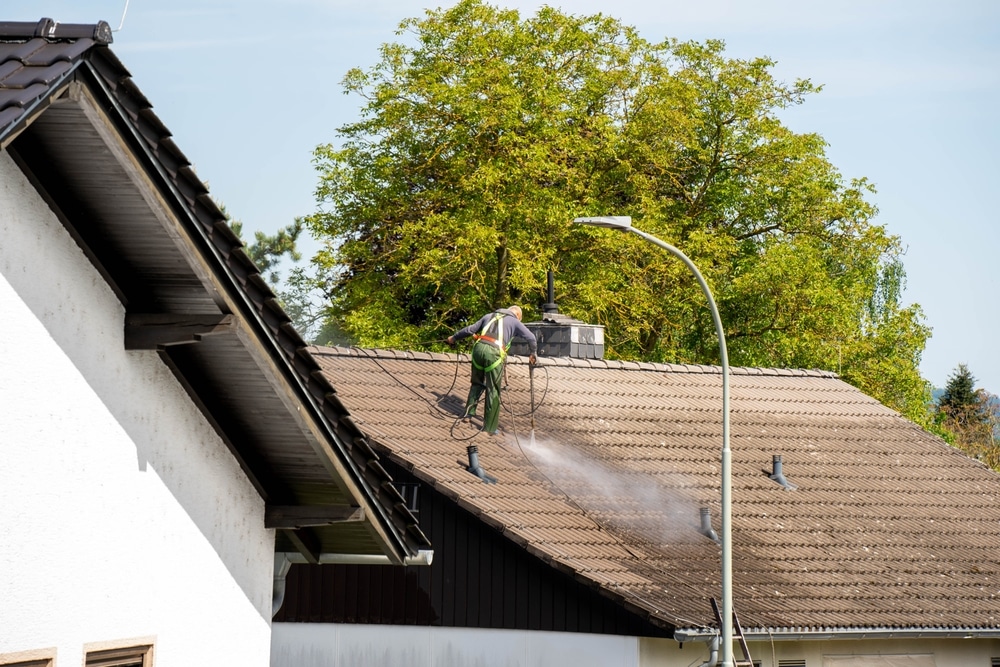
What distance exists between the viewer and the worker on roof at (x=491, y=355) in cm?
2284

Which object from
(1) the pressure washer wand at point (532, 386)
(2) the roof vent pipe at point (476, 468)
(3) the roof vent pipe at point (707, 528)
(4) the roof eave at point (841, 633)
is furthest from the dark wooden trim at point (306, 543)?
(1) the pressure washer wand at point (532, 386)

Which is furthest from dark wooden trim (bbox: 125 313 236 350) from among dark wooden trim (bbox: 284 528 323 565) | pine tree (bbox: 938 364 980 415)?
pine tree (bbox: 938 364 980 415)

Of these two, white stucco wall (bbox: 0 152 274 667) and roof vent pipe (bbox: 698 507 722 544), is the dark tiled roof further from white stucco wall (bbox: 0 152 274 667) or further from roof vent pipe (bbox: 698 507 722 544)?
roof vent pipe (bbox: 698 507 722 544)

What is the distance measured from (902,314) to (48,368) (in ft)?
136

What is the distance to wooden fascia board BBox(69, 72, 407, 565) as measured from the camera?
6.61 metres

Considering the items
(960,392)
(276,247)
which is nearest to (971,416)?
(960,392)

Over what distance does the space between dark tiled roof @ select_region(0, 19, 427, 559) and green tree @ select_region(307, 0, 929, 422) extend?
98.5 ft

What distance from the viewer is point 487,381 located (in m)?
22.8

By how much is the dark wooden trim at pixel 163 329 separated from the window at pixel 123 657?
5.24ft

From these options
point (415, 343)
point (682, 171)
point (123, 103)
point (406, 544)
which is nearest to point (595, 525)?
point (406, 544)

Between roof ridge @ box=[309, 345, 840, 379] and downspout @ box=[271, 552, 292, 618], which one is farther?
roof ridge @ box=[309, 345, 840, 379]

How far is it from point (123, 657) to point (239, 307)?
2032 mm

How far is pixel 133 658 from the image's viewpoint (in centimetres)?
843

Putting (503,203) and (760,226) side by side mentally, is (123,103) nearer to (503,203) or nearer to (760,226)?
(503,203)
